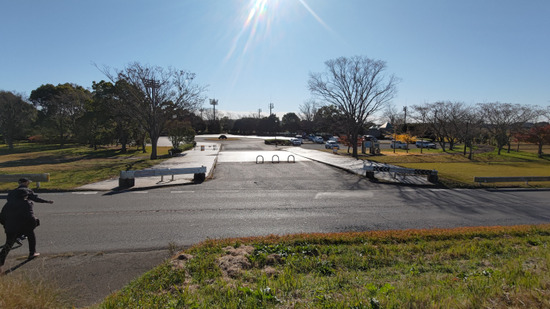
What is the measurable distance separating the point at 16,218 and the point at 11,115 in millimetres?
55105

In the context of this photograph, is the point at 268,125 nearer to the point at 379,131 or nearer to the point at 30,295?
the point at 379,131

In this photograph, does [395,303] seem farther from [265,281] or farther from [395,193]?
[395,193]

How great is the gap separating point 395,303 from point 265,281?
175 centimetres

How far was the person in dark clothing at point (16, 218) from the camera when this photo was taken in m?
5.41

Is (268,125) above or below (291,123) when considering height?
below

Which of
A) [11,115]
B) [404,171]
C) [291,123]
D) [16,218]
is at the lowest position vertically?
[404,171]

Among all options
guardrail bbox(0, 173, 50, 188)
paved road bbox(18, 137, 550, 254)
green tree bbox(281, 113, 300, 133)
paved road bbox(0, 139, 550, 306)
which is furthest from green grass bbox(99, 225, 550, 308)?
green tree bbox(281, 113, 300, 133)

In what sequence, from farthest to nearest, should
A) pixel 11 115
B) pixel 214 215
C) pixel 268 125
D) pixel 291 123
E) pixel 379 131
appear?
pixel 291 123 < pixel 268 125 < pixel 379 131 < pixel 11 115 < pixel 214 215

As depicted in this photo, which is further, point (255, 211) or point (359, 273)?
point (255, 211)

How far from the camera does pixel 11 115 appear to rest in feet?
150

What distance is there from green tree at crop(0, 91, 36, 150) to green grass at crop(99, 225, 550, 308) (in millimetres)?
56247

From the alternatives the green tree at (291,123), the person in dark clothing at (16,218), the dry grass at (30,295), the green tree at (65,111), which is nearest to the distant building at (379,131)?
the green tree at (291,123)

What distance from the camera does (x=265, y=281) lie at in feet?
13.6

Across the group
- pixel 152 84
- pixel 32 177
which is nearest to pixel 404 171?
pixel 32 177
